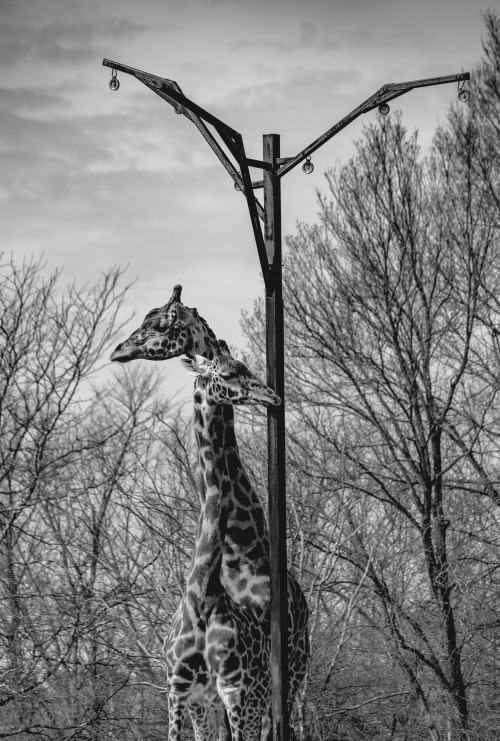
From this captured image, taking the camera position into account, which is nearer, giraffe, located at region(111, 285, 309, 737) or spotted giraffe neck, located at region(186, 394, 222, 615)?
spotted giraffe neck, located at region(186, 394, 222, 615)

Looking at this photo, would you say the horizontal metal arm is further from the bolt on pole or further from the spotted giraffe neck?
the spotted giraffe neck

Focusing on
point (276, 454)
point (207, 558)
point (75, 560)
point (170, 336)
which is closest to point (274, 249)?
point (170, 336)

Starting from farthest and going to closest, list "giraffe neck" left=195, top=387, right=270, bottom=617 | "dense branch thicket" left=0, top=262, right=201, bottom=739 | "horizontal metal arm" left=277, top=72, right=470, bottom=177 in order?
"dense branch thicket" left=0, top=262, right=201, bottom=739 < "horizontal metal arm" left=277, top=72, right=470, bottom=177 < "giraffe neck" left=195, top=387, right=270, bottom=617

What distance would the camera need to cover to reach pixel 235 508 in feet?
18.2

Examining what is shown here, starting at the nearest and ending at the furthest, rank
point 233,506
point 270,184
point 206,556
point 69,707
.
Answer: point 206,556, point 233,506, point 270,184, point 69,707

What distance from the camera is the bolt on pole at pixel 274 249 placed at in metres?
5.18

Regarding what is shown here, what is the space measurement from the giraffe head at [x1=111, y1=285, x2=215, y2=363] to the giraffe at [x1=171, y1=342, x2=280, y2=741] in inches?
6.6

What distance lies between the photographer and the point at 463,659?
13.8 metres

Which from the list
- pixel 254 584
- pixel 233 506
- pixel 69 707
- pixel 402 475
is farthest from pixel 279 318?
pixel 402 475

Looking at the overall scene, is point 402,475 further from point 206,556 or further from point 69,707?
point 206,556

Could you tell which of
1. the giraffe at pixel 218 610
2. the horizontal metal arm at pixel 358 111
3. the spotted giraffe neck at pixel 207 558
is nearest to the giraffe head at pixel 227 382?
the giraffe at pixel 218 610

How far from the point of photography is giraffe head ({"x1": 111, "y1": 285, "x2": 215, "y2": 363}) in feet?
17.9

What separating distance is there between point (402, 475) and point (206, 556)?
10623mm

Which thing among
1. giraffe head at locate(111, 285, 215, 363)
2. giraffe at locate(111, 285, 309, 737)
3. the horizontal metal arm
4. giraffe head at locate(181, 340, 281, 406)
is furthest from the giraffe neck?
the horizontal metal arm
